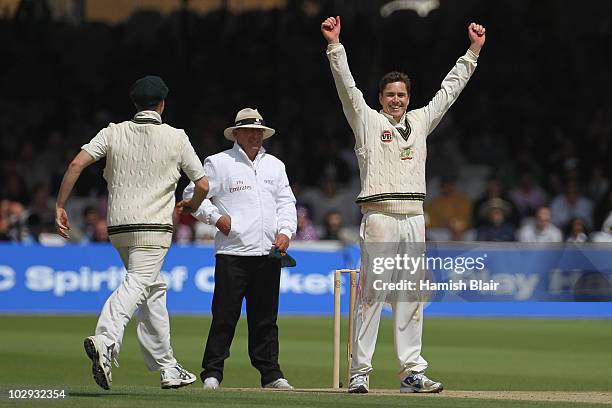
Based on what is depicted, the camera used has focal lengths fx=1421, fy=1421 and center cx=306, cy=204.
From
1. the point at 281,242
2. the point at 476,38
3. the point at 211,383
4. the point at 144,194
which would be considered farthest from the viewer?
the point at 281,242

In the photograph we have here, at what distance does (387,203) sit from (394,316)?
2.63 ft

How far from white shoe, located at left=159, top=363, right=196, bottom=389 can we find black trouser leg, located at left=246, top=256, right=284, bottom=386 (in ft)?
2.54

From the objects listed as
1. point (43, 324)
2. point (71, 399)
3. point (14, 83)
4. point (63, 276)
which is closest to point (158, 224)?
point (71, 399)

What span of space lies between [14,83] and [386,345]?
Answer: 13.9 meters

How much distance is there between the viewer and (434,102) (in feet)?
34.1

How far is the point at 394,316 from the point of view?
10023mm

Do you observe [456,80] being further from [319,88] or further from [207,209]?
[319,88]

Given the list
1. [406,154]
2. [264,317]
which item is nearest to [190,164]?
[406,154]

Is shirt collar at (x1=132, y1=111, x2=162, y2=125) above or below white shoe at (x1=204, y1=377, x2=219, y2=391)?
above

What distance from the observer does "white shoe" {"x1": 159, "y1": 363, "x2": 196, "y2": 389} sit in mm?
10211

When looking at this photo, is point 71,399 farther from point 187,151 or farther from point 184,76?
point 184,76

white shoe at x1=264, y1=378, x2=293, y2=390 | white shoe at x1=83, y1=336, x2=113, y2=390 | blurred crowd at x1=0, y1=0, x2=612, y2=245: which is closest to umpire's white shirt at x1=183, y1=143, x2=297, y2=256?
white shoe at x1=264, y1=378, x2=293, y2=390

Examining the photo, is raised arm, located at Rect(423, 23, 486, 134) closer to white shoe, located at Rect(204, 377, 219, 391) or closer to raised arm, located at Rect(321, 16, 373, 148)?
raised arm, located at Rect(321, 16, 373, 148)

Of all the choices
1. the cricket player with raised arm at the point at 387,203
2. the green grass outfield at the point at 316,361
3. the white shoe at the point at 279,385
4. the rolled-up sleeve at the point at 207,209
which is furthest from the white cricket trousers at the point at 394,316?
the rolled-up sleeve at the point at 207,209
